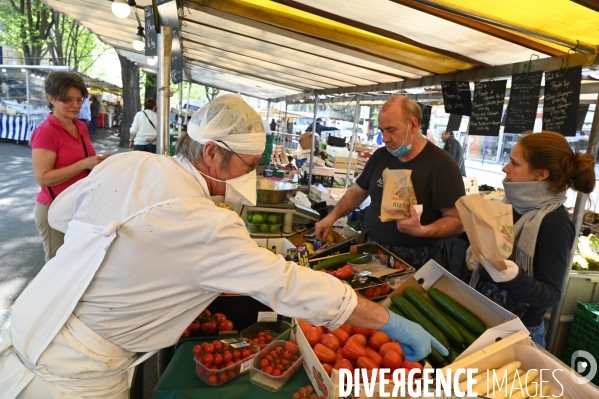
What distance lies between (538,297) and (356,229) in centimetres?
251

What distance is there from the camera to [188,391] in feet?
5.95

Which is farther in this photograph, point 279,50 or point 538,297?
point 279,50

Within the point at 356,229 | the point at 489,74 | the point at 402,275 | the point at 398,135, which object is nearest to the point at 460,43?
the point at 489,74

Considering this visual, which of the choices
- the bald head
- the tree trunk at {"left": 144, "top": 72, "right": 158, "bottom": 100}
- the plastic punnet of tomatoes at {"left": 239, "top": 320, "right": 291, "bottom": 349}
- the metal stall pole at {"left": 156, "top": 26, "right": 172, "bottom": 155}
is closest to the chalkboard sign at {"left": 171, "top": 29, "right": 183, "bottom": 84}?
the metal stall pole at {"left": 156, "top": 26, "right": 172, "bottom": 155}

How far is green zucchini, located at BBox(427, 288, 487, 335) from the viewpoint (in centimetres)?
208

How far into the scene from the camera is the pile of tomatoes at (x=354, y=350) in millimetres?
1853

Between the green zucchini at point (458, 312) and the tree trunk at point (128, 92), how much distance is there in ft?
57.0

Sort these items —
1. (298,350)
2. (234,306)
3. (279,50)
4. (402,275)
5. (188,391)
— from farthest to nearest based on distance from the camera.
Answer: (279,50)
(402,275)
(234,306)
(298,350)
(188,391)

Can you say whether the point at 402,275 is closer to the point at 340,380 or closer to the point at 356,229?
A: the point at 340,380

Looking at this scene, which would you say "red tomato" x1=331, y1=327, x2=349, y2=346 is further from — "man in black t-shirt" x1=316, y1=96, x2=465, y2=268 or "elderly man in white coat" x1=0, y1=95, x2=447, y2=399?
"man in black t-shirt" x1=316, y1=96, x2=465, y2=268

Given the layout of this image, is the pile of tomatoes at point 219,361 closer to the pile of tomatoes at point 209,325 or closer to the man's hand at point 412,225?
the pile of tomatoes at point 209,325

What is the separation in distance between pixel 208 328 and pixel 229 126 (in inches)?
49.5

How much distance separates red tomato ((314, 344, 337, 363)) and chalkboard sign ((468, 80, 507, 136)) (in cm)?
271

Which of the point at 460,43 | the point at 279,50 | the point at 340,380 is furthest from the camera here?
the point at 279,50
